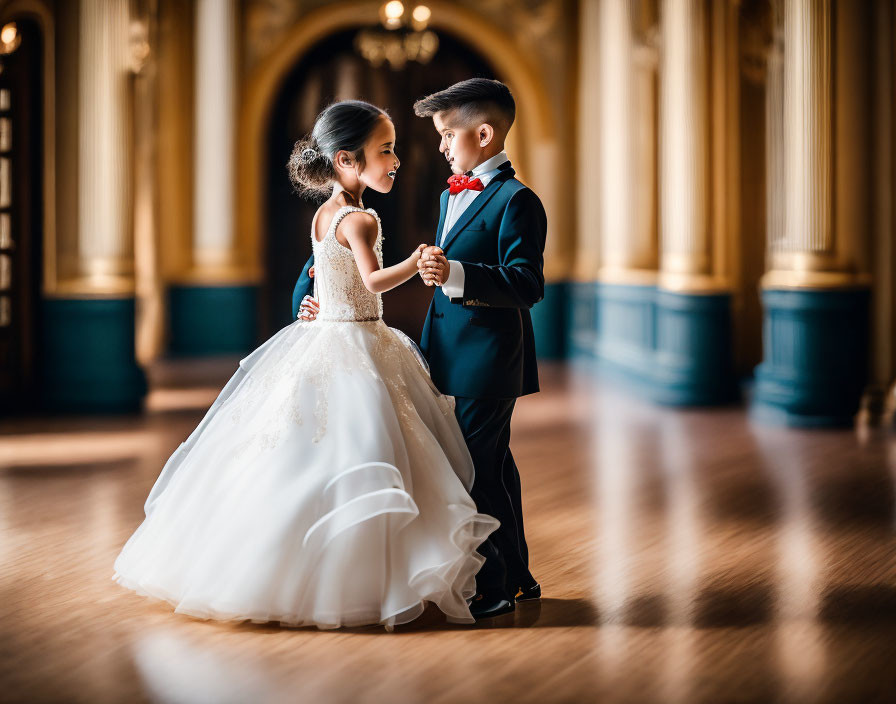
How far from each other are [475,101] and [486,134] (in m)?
0.11

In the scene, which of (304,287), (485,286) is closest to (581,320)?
(304,287)

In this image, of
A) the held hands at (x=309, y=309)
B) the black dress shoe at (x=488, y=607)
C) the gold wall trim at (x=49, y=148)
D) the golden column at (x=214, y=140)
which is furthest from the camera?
the golden column at (x=214, y=140)

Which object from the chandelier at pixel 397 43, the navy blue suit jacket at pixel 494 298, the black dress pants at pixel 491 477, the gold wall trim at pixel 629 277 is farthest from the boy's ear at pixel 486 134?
the chandelier at pixel 397 43

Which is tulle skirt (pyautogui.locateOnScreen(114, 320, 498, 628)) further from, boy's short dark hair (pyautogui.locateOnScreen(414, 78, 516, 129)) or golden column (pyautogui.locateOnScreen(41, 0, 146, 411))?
golden column (pyautogui.locateOnScreen(41, 0, 146, 411))

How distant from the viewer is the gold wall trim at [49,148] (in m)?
8.72

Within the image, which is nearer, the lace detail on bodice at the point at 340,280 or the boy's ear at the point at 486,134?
the boy's ear at the point at 486,134

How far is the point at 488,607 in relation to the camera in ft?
12.1

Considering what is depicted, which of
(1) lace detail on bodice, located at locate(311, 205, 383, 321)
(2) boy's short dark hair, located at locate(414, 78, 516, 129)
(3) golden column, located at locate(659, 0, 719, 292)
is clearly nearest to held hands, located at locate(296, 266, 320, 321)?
(1) lace detail on bodice, located at locate(311, 205, 383, 321)

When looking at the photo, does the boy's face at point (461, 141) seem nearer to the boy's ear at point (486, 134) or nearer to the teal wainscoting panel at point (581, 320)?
the boy's ear at point (486, 134)

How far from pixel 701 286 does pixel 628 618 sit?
19.2 ft

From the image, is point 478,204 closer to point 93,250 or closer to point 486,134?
point 486,134

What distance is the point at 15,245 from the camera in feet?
28.4

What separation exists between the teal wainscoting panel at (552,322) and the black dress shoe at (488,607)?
9994 mm

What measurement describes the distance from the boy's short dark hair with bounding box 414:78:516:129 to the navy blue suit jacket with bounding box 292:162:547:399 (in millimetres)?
180
